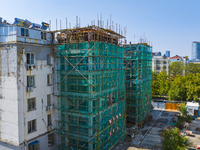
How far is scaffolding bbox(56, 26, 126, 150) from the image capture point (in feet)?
60.6

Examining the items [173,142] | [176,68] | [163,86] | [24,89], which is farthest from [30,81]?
[176,68]

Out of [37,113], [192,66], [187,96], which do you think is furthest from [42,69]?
[192,66]

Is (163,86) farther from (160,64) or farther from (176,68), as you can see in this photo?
(176,68)

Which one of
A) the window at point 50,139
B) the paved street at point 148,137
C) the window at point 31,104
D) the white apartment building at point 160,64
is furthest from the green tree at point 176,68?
the window at point 31,104

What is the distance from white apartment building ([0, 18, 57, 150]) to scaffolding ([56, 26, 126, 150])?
71.3 inches

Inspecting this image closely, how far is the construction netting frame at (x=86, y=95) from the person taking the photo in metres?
Result: 18.5

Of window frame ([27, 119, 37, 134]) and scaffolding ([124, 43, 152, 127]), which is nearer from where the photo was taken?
window frame ([27, 119, 37, 134])

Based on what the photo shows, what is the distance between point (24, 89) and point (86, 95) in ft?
20.8

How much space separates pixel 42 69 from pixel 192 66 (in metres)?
97.1

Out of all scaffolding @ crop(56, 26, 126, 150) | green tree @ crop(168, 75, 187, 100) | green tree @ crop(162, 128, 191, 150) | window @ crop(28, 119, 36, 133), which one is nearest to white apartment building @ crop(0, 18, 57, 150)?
window @ crop(28, 119, 36, 133)

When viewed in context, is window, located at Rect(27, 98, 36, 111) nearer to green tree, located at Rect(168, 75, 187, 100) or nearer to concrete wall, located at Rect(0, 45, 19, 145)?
concrete wall, located at Rect(0, 45, 19, 145)

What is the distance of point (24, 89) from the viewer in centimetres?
1770

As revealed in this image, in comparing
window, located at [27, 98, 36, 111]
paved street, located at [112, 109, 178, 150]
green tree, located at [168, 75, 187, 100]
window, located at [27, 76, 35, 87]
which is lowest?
paved street, located at [112, 109, 178, 150]

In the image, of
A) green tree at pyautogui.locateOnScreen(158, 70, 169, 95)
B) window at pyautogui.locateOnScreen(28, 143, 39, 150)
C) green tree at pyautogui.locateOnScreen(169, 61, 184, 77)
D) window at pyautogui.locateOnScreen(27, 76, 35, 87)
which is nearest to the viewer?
window at pyautogui.locateOnScreen(28, 143, 39, 150)
